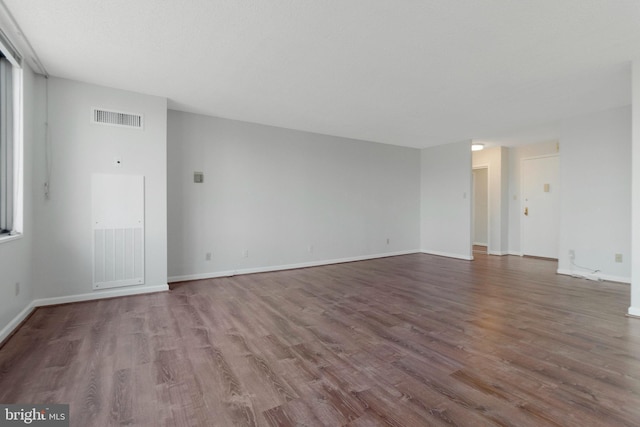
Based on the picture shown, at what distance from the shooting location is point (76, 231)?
3330 millimetres

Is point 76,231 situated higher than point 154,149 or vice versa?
point 154,149

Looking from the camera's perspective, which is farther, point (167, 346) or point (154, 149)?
point (154, 149)

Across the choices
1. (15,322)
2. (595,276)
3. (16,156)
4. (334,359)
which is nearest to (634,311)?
(595,276)

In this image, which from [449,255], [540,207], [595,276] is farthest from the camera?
[449,255]

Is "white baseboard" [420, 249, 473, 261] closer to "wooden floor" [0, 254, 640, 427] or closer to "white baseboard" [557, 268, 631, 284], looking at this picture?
"white baseboard" [557, 268, 631, 284]

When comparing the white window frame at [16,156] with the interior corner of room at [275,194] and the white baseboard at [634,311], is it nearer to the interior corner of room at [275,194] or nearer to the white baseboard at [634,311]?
the interior corner of room at [275,194]

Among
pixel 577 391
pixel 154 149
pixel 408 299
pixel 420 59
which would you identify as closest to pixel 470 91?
pixel 420 59

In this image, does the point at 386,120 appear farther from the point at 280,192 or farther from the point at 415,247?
the point at 415,247

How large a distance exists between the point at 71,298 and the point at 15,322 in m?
0.71

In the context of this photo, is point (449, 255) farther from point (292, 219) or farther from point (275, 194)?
point (275, 194)

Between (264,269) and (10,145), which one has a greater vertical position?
(10,145)

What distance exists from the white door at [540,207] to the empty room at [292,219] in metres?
0.08

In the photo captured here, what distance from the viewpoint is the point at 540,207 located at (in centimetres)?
629

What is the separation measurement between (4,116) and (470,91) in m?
4.77
